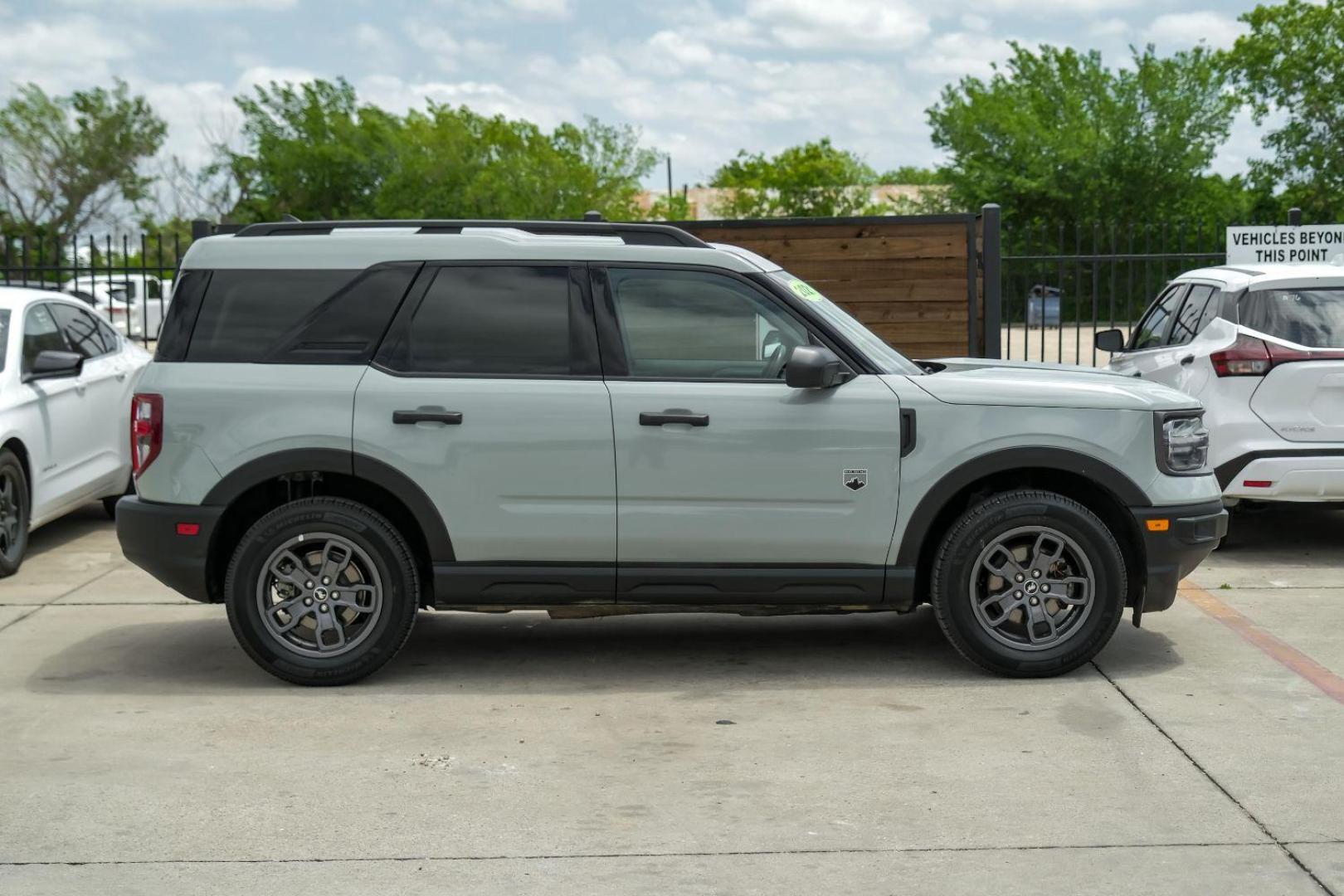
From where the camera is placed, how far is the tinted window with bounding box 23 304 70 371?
9.77m

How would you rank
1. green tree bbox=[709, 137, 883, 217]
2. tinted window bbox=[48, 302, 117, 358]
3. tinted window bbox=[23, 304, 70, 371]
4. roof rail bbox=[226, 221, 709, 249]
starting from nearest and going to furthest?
1. roof rail bbox=[226, 221, 709, 249]
2. tinted window bbox=[23, 304, 70, 371]
3. tinted window bbox=[48, 302, 117, 358]
4. green tree bbox=[709, 137, 883, 217]

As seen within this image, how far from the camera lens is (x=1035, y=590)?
653 cm

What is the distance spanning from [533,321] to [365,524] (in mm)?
1080

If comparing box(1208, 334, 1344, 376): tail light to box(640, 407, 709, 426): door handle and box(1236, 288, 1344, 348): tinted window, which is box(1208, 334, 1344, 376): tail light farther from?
box(640, 407, 709, 426): door handle

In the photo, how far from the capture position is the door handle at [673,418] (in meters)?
6.34

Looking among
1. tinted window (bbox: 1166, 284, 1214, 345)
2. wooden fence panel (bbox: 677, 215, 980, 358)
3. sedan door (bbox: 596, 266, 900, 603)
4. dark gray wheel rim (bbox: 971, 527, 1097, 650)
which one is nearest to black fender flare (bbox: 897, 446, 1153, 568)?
sedan door (bbox: 596, 266, 900, 603)

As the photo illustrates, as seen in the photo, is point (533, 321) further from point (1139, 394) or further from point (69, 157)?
point (69, 157)

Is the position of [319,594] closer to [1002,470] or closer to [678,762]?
[678,762]

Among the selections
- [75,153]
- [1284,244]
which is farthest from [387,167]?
[1284,244]

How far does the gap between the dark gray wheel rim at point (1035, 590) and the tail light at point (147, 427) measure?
3419 millimetres

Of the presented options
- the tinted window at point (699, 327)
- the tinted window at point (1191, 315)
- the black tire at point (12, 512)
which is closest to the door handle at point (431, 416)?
the tinted window at point (699, 327)

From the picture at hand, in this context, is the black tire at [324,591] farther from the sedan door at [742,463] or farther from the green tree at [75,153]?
the green tree at [75,153]

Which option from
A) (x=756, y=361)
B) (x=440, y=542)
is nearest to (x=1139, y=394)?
(x=756, y=361)

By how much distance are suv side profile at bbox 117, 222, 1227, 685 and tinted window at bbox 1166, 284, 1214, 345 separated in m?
3.13
